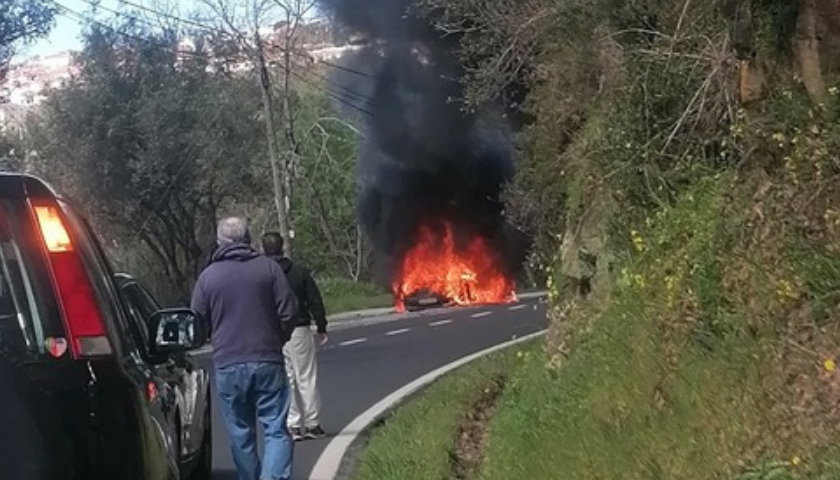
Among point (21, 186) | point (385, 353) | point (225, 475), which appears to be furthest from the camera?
point (385, 353)

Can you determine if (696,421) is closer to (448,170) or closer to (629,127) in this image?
(629,127)

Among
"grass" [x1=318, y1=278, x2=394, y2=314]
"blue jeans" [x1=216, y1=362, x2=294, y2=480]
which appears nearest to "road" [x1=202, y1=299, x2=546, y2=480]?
"blue jeans" [x1=216, y1=362, x2=294, y2=480]

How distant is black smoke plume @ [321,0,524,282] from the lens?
33094 millimetres

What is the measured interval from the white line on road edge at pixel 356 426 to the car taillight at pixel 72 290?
5.54 metres

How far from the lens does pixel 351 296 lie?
1844 inches

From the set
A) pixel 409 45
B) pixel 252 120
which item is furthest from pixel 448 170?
pixel 252 120

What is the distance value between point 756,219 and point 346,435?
4903 millimetres

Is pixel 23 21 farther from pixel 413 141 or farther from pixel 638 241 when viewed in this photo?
pixel 638 241

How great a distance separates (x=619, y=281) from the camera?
35.4 ft

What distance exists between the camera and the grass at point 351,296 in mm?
43250

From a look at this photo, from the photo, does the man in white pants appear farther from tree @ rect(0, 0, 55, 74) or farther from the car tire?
tree @ rect(0, 0, 55, 74)

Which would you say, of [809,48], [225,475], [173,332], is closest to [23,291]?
[173,332]

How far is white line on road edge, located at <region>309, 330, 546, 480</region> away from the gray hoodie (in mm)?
1570

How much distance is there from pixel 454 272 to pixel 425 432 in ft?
95.7
